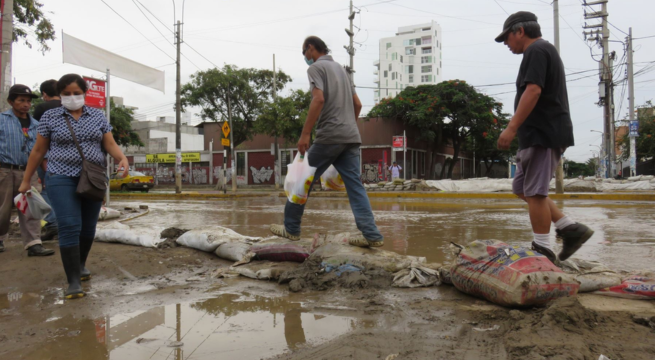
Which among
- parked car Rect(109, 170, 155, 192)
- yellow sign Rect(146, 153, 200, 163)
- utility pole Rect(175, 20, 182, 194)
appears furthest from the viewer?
yellow sign Rect(146, 153, 200, 163)

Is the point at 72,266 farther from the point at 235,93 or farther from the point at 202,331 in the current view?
the point at 235,93

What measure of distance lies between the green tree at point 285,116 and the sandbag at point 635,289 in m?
22.1

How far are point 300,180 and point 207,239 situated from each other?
3.90 feet

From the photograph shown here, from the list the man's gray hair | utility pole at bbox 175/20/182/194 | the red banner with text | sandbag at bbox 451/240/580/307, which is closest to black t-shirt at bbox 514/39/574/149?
the man's gray hair

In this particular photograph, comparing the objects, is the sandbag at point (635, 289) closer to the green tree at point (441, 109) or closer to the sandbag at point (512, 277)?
the sandbag at point (512, 277)

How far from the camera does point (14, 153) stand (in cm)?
383

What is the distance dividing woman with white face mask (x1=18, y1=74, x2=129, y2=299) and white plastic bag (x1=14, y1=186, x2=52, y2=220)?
0.26 m

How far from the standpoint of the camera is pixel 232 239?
13.3 feet

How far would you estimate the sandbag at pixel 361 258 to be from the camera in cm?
304

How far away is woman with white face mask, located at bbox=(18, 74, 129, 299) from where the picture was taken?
279 cm

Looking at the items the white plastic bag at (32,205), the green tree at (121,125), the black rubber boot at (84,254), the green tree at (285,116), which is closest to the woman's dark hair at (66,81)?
the white plastic bag at (32,205)

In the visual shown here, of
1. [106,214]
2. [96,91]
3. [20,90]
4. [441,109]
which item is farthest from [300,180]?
[441,109]

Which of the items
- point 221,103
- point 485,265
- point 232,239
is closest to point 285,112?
point 221,103

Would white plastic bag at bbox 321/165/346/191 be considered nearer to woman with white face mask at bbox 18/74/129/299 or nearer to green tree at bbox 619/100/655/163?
woman with white face mask at bbox 18/74/129/299
